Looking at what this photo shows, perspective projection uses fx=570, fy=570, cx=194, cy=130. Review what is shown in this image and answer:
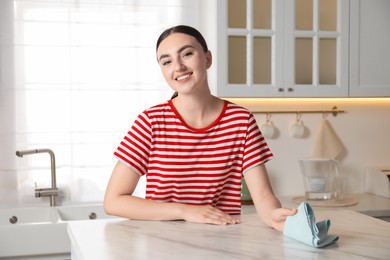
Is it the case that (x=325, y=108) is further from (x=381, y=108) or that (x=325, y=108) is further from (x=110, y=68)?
(x=110, y=68)

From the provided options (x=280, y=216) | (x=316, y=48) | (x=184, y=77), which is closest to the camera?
(x=280, y=216)

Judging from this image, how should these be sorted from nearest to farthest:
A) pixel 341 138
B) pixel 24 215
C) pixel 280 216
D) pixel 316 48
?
pixel 280 216, pixel 24 215, pixel 316 48, pixel 341 138

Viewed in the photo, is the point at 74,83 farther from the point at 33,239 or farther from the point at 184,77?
the point at 184,77

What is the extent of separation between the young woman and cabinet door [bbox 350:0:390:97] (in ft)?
5.21

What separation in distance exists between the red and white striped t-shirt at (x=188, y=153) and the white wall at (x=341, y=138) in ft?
5.03

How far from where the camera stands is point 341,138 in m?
3.31

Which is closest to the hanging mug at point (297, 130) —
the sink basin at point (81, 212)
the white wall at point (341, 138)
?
the white wall at point (341, 138)

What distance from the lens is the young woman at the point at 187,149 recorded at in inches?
59.8

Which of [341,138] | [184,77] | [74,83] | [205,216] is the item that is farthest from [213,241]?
[341,138]

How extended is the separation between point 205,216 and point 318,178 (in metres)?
1.65

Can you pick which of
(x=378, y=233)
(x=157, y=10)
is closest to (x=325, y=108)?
(x=157, y=10)

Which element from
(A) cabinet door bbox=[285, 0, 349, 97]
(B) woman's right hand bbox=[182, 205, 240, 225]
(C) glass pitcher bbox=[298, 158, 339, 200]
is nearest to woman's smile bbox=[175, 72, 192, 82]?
(B) woman's right hand bbox=[182, 205, 240, 225]

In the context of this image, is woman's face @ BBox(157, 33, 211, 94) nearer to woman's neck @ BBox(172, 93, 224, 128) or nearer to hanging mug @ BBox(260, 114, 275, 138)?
woman's neck @ BBox(172, 93, 224, 128)

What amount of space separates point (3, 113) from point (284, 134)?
4.97 ft
